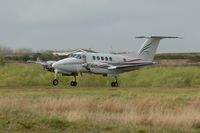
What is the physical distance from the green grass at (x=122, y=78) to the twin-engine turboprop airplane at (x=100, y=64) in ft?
5.06

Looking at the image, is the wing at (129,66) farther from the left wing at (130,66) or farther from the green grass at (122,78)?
the green grass at (122,78)

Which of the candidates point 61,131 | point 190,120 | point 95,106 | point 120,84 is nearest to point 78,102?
point 95,106

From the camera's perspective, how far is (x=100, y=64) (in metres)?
51.3

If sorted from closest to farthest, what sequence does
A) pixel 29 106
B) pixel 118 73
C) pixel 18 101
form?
1. pixel 29 106
2. pixel 18 101
3. pixel 118 73

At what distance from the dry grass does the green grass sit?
81.6 feet

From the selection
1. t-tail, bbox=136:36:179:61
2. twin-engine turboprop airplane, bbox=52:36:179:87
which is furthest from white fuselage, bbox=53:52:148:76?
t-tail, bbox=136:36:179:61

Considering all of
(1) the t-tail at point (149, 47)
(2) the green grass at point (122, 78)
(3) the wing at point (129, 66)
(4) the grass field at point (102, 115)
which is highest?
(1) the t-tail at point (149, 47)

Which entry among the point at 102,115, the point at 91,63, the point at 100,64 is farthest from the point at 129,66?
the point at 102,115

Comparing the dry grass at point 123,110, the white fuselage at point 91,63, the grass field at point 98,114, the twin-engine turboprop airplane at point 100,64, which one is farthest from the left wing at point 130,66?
the dry grass at point 123,110

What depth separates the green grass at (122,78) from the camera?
52844mm

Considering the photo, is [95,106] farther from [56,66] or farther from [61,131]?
[56,66]

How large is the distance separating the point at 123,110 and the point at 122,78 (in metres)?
31.8

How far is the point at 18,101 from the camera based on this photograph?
25.7 meters

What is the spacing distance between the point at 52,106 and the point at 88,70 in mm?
26959
